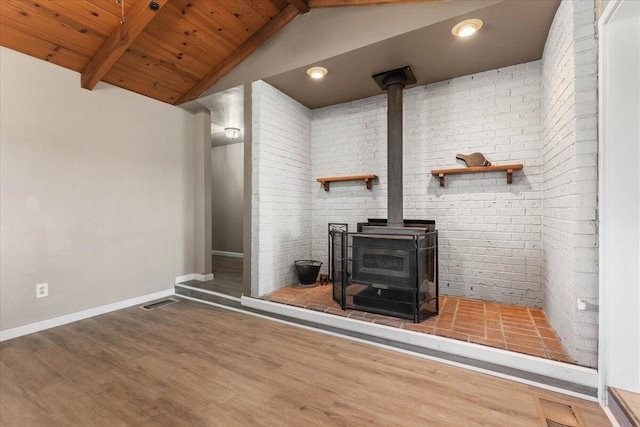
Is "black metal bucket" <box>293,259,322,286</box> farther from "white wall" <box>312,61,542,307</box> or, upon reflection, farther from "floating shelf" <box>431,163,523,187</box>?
"floating shelf" <box>431,163,523,187</box>

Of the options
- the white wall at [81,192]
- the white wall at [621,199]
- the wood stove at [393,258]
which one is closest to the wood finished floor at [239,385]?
the white wall at [621,199]

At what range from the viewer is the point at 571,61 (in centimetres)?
175

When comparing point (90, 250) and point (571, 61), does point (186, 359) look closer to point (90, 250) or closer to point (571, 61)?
point (90, 250)

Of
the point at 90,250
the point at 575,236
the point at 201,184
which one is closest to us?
the point at 575,236

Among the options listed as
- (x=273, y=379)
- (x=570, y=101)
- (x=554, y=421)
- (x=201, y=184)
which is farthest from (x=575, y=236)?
(x=201, y=184)

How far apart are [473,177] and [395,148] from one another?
0.92 metres

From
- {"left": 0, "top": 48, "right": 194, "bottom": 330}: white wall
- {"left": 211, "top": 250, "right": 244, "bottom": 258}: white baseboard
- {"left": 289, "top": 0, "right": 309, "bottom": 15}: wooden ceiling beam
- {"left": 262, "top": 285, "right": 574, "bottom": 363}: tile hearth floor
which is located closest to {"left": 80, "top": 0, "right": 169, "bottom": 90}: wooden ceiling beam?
{"left": 0, "top": 48, "right": 194, "bottom": 330}: white wall

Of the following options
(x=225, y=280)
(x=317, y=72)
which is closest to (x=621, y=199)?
(x=317, y=72)

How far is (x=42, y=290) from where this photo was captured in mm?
2598

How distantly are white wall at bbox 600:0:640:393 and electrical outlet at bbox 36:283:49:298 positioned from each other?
427 cm

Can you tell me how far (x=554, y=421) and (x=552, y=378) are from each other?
0.38 metres

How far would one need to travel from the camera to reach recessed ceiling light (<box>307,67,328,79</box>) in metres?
2.82

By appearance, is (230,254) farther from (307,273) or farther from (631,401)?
(631,401)

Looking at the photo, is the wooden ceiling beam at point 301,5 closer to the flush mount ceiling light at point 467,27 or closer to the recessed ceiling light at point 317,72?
the recessed ceiling light at point 317,72
